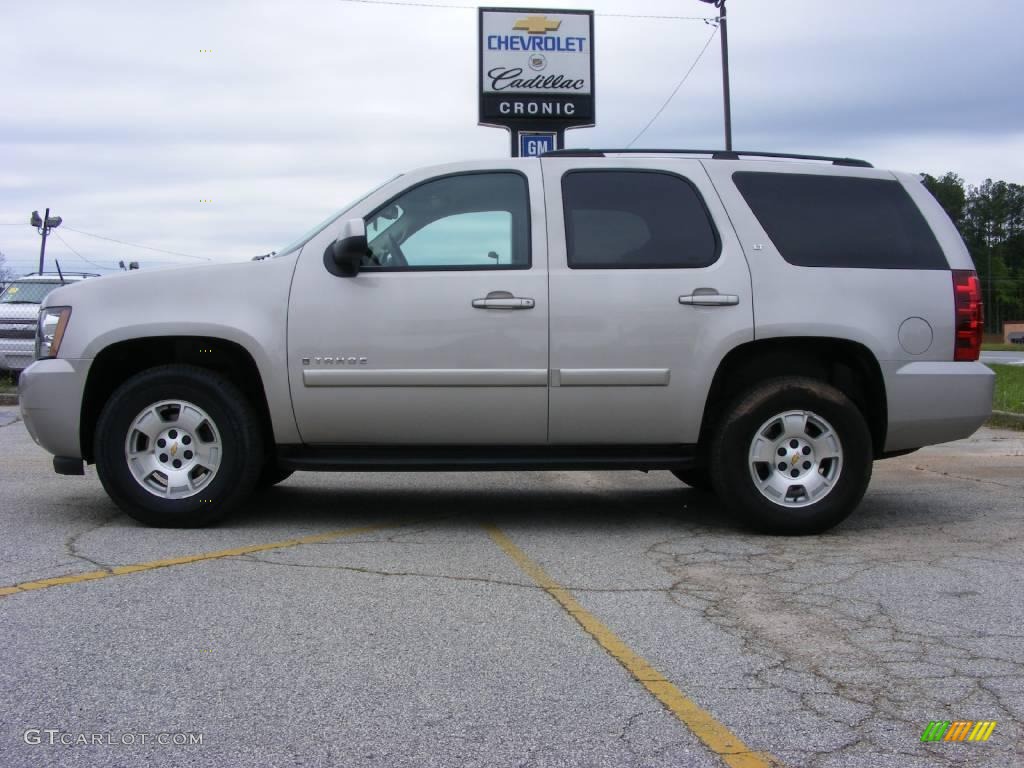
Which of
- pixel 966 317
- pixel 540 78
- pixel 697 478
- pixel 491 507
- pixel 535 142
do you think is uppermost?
pixel 540 78

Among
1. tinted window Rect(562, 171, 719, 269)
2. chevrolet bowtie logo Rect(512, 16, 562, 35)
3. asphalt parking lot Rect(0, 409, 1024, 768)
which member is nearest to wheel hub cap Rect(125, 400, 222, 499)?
asphalt parking lot Rect(0, 409, 1024, 768)

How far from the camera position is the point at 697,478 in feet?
24.8

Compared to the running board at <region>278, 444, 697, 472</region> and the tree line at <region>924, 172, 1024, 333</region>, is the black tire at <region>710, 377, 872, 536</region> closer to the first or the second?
the running board at <region>278, 444, 697, 472</region>

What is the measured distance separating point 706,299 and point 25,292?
1394 centimetres

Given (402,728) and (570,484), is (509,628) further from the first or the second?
(570,484)

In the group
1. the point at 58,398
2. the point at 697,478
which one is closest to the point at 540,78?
the point at 697,478

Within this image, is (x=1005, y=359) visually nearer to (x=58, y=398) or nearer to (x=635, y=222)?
(x=635, y=222)

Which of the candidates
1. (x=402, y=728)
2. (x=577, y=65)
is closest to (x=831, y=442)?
(x=402, y=728)

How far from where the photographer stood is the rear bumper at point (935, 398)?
20.2 feet

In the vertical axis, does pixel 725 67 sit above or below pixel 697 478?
above

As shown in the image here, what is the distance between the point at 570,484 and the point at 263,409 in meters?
2.71

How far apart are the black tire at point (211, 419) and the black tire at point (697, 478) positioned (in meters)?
2.81

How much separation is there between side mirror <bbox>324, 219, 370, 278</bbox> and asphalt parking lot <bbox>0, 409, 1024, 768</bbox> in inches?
56.1

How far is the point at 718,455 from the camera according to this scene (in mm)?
6137
